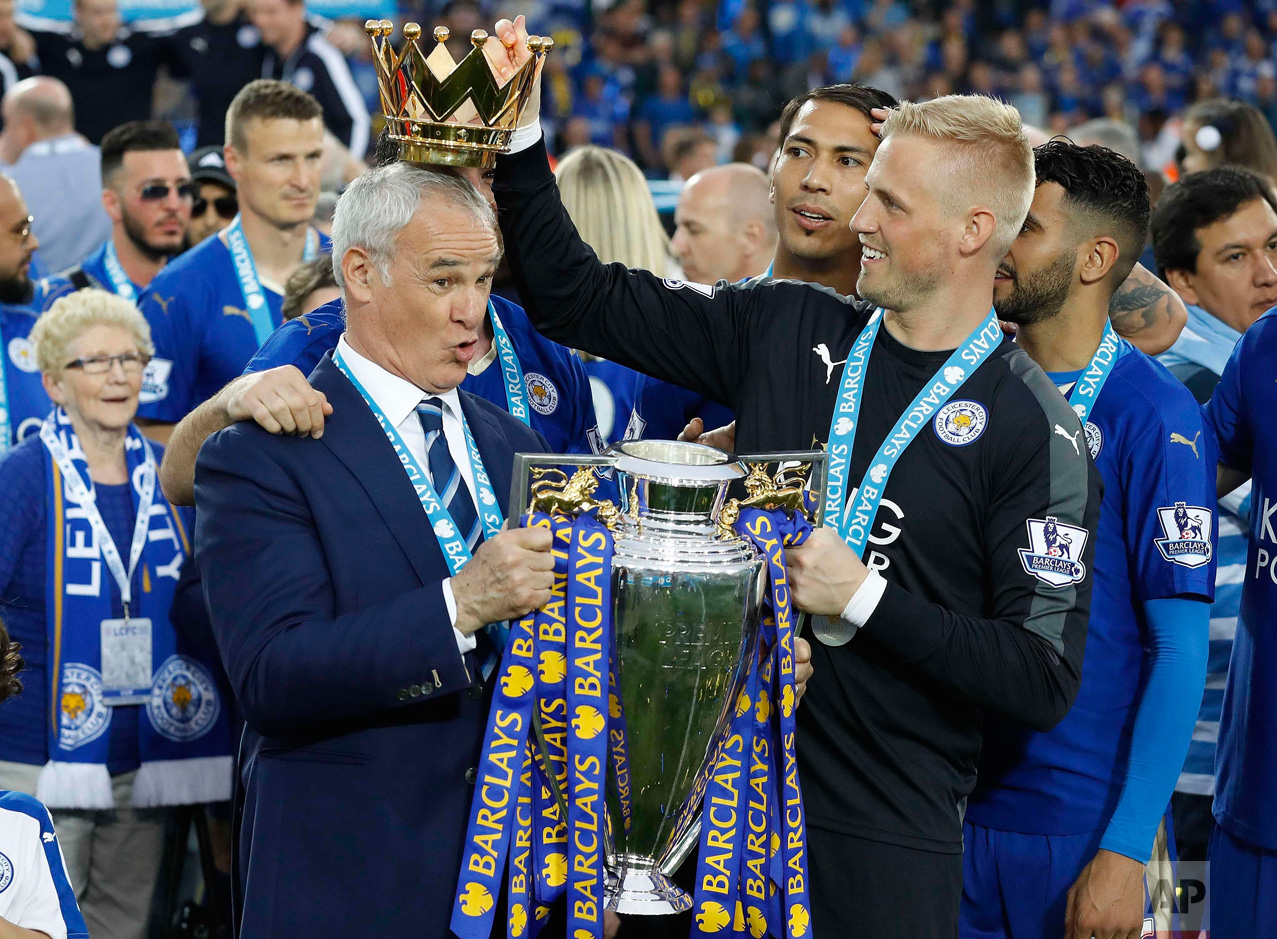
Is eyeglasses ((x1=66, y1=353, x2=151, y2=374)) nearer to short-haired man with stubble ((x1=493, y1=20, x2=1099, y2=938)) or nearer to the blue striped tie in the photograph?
short-haired man with stubble ((x1=493, y1=20, x2=1099, y2=938))

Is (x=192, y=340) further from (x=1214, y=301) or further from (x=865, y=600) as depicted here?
(x=1214, y=301)

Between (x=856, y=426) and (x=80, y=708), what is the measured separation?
2.64 meters

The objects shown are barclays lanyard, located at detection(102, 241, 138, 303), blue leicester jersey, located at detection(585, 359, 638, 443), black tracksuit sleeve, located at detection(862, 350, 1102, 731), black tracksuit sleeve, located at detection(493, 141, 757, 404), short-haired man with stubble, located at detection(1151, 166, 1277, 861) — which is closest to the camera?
black tracksuit sleeve, located at detection(862, 350, 1102, 731)

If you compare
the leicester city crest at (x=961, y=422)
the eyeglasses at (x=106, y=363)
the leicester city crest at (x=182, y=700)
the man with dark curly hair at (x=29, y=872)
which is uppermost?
the eyeglasses at (x=106, y=363)

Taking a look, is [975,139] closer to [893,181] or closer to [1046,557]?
[893,181]

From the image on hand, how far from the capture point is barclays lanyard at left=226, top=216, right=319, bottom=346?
5215 millimetres

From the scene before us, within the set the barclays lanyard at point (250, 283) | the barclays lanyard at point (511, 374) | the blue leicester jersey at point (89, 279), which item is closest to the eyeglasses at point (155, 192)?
the blue leicester jersey at point (89, 279)

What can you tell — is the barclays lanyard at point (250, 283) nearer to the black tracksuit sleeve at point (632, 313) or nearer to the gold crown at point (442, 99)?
the black tracksuit sleeve at point (632, 313)

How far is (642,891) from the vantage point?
2471 millimetres

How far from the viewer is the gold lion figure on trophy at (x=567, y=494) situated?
93.0 inches

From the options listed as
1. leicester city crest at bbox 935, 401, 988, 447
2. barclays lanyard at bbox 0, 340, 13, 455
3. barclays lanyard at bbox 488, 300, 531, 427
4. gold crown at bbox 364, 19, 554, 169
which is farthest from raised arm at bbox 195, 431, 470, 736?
barclays lanyard at bbox 0, 340, 13, 455

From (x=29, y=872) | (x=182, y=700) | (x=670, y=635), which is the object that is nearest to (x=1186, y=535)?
(x=670, y=635)

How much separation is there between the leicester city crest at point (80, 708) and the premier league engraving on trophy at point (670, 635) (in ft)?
7.62

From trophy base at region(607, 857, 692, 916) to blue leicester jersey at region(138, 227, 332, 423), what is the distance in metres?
3.14
